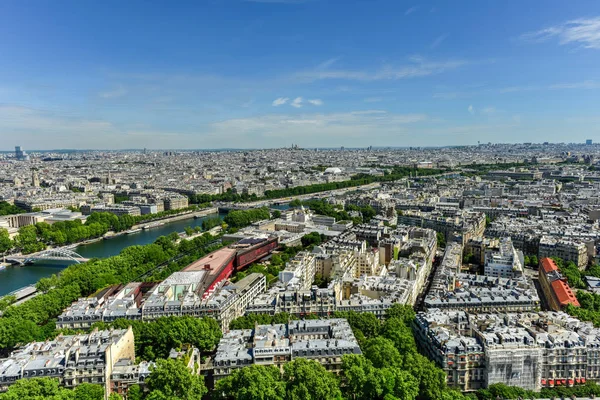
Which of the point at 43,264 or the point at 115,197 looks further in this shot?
the point at 115,197

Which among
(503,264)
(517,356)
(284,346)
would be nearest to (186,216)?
(503,264)

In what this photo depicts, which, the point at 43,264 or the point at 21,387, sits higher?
the point at 21,387

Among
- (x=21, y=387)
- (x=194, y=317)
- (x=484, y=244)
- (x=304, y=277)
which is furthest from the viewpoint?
(x=484, y=244)

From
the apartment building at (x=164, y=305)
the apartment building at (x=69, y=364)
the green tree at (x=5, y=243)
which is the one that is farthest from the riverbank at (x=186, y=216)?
the apartment building at (x=69, y=364)

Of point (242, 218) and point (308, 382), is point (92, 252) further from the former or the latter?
point (308, 382)

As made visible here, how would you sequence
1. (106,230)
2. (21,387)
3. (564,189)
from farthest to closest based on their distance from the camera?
1. (564,189)
2. (106,230)
3. (21,387)

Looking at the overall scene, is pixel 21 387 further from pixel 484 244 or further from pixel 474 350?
pixel 484 244

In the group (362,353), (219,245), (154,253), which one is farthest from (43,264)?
(362,353)
